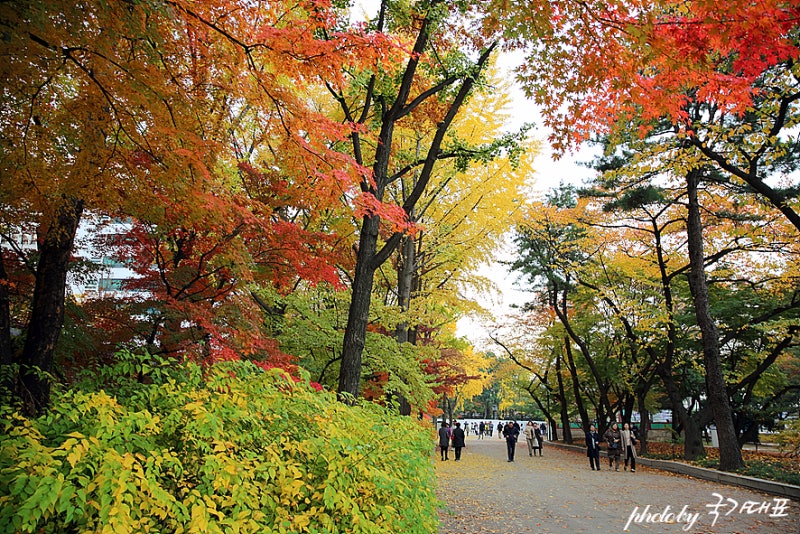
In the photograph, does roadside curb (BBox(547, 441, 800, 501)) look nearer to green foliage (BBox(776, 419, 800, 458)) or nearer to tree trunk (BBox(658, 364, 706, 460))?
green foliage (BBox(776, 419, 800, 458))

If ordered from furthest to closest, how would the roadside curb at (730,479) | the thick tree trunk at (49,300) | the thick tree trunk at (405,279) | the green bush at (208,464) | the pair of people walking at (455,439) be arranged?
the pair of people walking at (455,439) < the thick tree trunk at (405,279) < the roadside curb at (730,479) < the thick tree trunk at (49,300) < the green bush at (208,464)

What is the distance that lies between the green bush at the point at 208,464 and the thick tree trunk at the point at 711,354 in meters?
12.8

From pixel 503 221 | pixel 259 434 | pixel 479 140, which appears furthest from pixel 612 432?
pixel 259 434

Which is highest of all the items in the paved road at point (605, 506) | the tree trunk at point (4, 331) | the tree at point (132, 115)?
the tree at point (132, 115)

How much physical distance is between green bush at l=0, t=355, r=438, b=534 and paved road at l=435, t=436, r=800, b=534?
397 cm

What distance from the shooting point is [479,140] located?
1451 centimetres

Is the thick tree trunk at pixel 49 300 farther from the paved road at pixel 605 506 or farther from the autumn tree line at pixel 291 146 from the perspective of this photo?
the paved road at pixel 605 506

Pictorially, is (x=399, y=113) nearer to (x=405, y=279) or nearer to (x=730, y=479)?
(x=405, y=279)

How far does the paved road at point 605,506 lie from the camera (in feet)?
24.0

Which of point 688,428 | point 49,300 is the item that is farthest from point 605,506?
point 688,428

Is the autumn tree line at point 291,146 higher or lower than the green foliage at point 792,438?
higher

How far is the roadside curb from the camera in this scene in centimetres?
1009

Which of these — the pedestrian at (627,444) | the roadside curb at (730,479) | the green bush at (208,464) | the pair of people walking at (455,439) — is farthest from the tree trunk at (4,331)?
the pair of people walking at (455,439)

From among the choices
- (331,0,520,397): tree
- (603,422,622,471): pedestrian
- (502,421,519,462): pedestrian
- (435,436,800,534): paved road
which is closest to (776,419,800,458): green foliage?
(435,436,800,534): paved road
